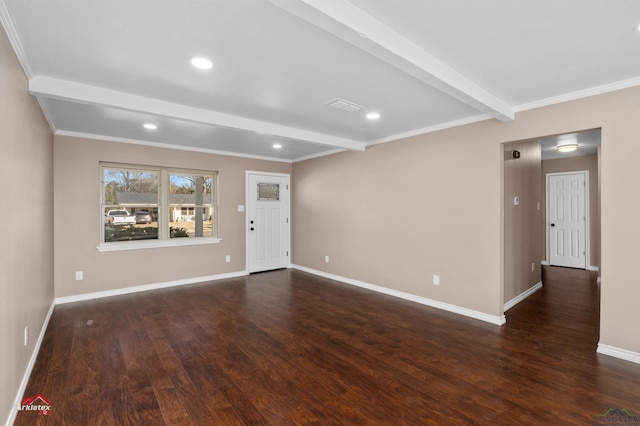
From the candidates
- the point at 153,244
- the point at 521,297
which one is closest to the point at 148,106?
the point at 153,244

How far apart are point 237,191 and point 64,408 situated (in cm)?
425

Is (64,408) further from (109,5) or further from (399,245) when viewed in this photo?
(399,245)

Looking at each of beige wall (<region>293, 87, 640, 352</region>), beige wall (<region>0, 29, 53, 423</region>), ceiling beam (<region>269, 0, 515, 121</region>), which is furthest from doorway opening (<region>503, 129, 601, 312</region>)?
beige wall (<region>0, 29, 53, 423</region>)

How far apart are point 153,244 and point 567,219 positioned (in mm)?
8300

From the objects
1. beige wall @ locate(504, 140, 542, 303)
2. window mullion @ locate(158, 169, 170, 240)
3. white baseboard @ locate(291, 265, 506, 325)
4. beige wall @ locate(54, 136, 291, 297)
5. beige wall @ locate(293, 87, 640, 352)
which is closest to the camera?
beige wall @ locate(293, 87, 640, 352)

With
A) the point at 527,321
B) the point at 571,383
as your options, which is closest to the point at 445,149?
the point at 527,321

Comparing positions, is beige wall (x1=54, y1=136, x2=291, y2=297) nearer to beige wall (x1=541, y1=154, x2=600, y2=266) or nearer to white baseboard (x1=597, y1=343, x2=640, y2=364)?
white baseboard (x1=597, y1=343, x2=640, y2=364)

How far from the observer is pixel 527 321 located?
3.57 meters

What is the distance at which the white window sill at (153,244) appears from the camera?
181 inches

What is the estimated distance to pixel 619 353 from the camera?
106 inches

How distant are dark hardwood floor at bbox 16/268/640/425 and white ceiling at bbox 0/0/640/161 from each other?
7.74ft

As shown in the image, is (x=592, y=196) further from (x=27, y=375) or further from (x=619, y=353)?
(x=27, y=375)

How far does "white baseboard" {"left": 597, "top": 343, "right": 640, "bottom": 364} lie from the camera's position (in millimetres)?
2627

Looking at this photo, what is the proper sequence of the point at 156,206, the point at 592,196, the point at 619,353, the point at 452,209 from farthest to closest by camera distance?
the point at 592,196 < the point at 156,206 < the point at 452,209 < the point at 619,353
